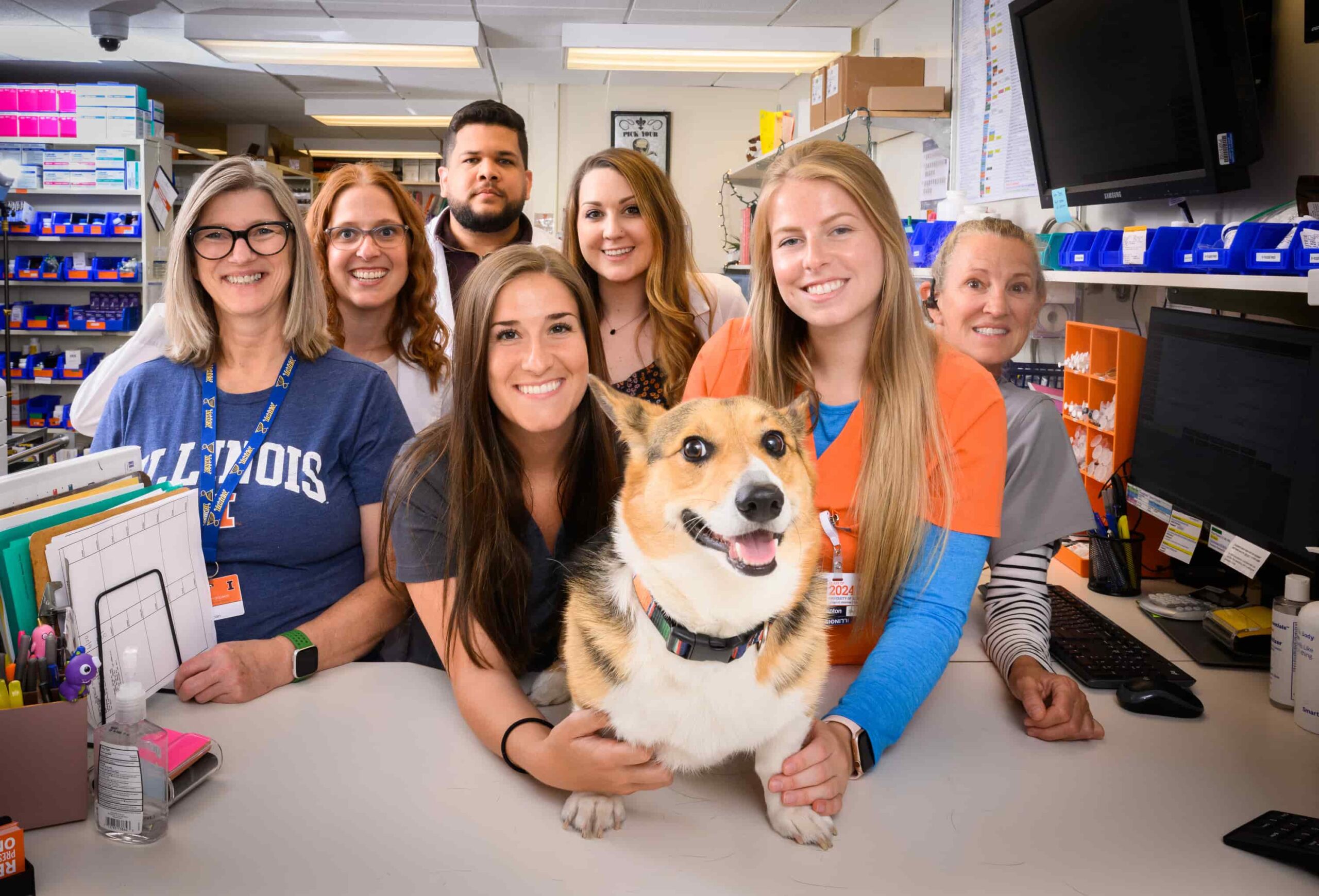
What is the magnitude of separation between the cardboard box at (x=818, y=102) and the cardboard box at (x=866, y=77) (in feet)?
0.86

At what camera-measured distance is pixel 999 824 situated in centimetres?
118

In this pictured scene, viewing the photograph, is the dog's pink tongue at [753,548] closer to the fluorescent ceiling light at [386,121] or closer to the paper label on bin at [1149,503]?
the paper label on bin at [1149,503]

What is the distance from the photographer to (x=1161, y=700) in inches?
59.3

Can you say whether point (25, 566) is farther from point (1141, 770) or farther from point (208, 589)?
point (1141, 770)

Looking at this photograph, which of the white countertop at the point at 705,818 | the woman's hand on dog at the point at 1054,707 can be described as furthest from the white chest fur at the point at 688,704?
the woman's hand on dog at the point at 1054,707

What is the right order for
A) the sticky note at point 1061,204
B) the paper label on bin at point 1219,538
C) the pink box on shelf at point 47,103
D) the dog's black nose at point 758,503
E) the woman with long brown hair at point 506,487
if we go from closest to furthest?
the dog's black nose at point 758,503 → the woman with long brown hair at point 506,487 → the paper label on bin at point 1219,538 → the sticky note at point 1061,204 → the pink box on shelf at point 47,103

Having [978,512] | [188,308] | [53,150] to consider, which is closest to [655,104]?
[53,150]

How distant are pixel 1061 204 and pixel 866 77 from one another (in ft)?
6.06

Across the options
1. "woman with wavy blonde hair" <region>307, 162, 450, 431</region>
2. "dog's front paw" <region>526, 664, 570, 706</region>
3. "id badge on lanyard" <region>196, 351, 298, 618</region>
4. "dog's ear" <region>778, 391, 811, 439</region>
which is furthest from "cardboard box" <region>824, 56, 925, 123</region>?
"dog's front paw" <region>526, 664, 570, 706</region>

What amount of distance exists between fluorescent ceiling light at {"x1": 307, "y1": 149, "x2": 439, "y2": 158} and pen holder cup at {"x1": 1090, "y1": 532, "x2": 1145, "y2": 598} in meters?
12.2

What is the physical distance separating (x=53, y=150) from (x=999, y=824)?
8.92 m

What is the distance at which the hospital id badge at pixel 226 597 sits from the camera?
5.63 feet

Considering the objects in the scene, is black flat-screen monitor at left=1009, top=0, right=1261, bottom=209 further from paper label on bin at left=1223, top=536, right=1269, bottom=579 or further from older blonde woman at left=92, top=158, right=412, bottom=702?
older blonde woman at left=92, top=158, right=412, bottom=702

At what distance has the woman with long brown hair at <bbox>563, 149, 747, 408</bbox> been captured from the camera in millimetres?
2463
